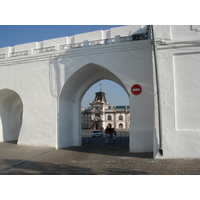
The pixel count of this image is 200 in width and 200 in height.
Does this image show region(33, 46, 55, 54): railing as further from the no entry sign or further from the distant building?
the distant building

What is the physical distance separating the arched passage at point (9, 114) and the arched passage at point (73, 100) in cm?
371

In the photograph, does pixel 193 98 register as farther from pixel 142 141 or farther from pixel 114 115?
pixel 114 115

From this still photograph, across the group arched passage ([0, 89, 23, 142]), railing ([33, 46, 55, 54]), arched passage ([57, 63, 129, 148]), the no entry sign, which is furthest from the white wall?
arched passage ([0, 89, 23, 142])

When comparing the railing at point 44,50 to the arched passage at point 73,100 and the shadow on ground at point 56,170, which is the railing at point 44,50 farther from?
the shadow on ground at point 56,170

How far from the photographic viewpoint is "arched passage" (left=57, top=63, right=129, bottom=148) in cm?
1148

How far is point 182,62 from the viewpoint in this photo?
7.97 meters

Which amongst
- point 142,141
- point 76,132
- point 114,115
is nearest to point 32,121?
point 76,132

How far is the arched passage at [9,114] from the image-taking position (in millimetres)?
13617

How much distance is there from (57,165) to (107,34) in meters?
9.62

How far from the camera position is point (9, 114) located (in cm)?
1438

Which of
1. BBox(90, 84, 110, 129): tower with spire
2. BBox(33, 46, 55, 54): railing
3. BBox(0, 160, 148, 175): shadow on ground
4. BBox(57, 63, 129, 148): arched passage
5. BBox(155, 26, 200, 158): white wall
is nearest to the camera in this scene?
BBox(0, 160, 148, 175): shadow on ground

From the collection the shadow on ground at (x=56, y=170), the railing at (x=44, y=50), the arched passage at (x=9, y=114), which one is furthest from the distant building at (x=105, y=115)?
the shadow on ground at (x=56, y=170)

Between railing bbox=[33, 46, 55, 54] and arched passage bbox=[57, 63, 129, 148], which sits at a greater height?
railing bbox=[33, 46, 55, 54]

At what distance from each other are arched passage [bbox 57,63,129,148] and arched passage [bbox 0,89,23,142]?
12.2 ft
